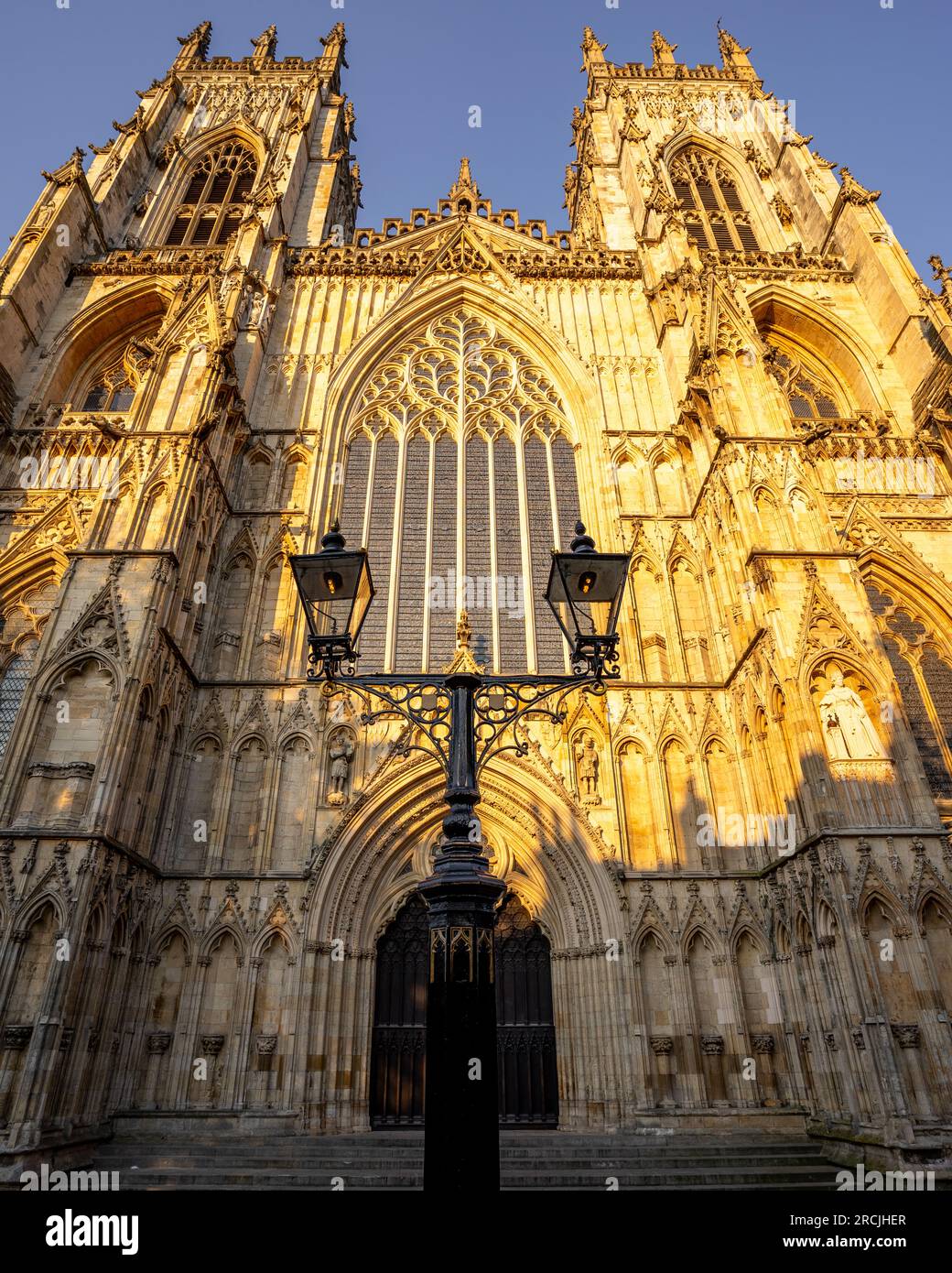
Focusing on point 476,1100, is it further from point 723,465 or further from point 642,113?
point 642,113

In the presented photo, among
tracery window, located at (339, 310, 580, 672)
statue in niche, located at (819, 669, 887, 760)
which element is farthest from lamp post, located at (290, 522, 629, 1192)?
tracery window, located at (339, 310, 580, 672)

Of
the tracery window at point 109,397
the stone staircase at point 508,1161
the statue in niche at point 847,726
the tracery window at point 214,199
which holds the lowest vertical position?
the stone staircase at point 508,1161

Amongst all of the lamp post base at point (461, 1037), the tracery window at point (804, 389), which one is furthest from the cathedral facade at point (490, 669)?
the lamp post base at point (461, 1037)

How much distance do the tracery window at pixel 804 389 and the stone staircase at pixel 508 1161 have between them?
16.3m

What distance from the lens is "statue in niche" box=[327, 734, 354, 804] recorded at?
40.9ft

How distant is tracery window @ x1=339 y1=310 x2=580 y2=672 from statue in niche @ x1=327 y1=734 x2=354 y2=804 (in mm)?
2187

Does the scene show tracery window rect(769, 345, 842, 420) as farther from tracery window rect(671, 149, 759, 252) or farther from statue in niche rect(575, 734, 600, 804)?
statue in niche rect(575, 734, 600, 804)

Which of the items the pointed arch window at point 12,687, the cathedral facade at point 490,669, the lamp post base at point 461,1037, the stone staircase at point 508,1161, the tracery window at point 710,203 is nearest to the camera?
the lamp post base at point 461,1037

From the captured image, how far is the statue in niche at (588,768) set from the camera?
1259 cm

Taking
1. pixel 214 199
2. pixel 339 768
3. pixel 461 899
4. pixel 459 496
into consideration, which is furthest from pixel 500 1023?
pixel 214 199

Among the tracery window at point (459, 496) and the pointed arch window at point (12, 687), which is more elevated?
the tracery window at point (459, 496)

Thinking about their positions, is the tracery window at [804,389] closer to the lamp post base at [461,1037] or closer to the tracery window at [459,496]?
the tracery window at [459,496]

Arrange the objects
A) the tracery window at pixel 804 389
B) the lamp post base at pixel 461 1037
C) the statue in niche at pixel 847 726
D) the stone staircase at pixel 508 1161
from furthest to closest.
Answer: the tracery window at pixel 804 389, the statue in niche at pixel 847 726, the stone staircase at pixel 508 1161, the lamp post base at pixel 461 1037
